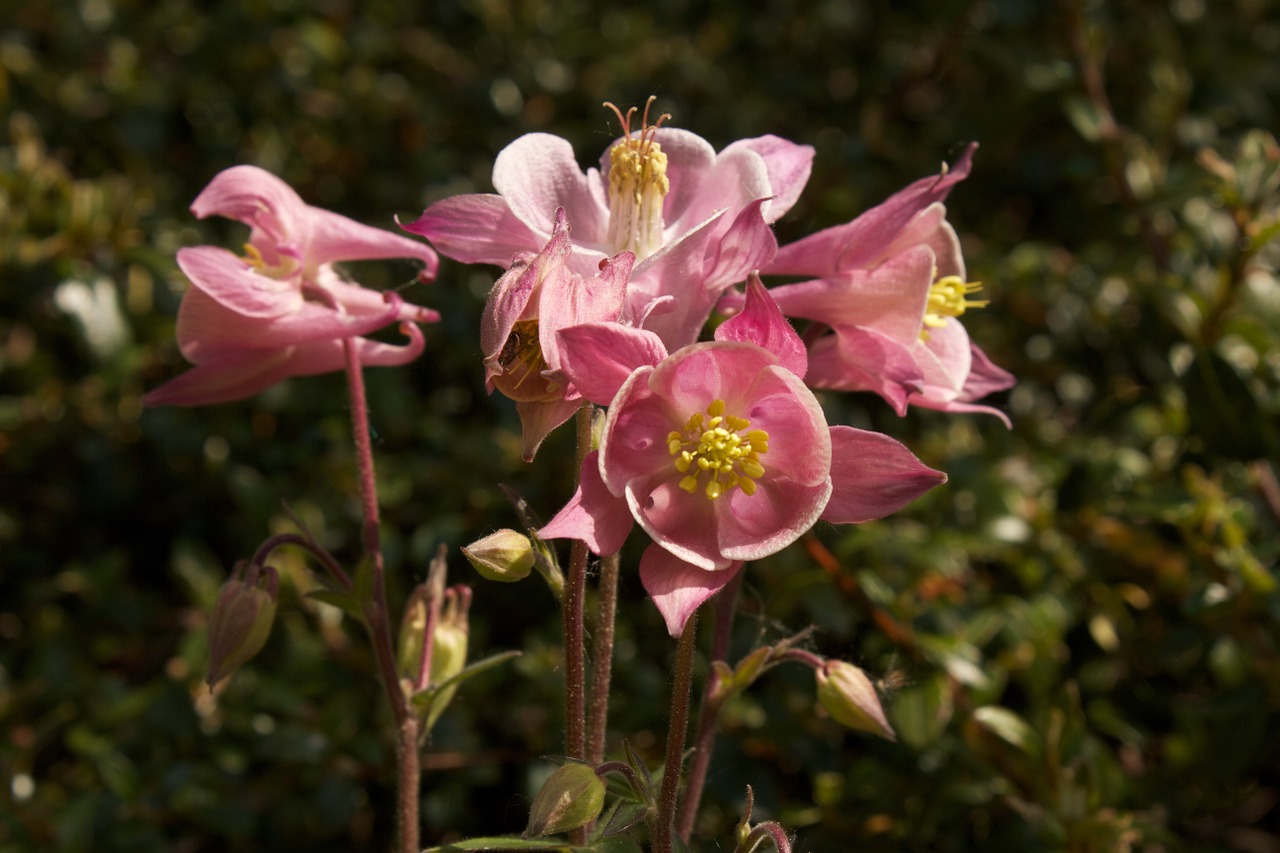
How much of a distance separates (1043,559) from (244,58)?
168 cm

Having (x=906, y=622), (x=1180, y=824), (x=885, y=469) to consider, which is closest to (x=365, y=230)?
(x=885, y=469)

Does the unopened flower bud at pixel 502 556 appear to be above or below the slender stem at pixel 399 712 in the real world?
above

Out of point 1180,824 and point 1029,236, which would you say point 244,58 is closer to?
point 1029,236

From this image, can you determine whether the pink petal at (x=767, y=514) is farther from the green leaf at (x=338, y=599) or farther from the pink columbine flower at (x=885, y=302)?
the green leaf at (x=338, y=599)

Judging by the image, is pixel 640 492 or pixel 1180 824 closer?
pixel 640 492

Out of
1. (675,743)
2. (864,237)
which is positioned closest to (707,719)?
(675,743)

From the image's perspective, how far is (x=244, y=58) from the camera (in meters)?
2.15

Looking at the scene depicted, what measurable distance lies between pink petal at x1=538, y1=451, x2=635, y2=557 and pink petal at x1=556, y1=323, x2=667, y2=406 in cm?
5

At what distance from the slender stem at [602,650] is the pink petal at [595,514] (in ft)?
0.17

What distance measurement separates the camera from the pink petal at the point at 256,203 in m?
1.02

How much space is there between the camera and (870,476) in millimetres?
825

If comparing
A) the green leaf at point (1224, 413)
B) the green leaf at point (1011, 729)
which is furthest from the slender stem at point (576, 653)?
the green leaf at point (1224, 413)

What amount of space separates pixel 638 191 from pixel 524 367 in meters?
0.24

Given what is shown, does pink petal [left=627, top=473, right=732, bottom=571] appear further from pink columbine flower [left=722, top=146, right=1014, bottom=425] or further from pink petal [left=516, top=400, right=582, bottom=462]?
pink columbine flower [left=722, top=146, right=1014, bottom=425]
